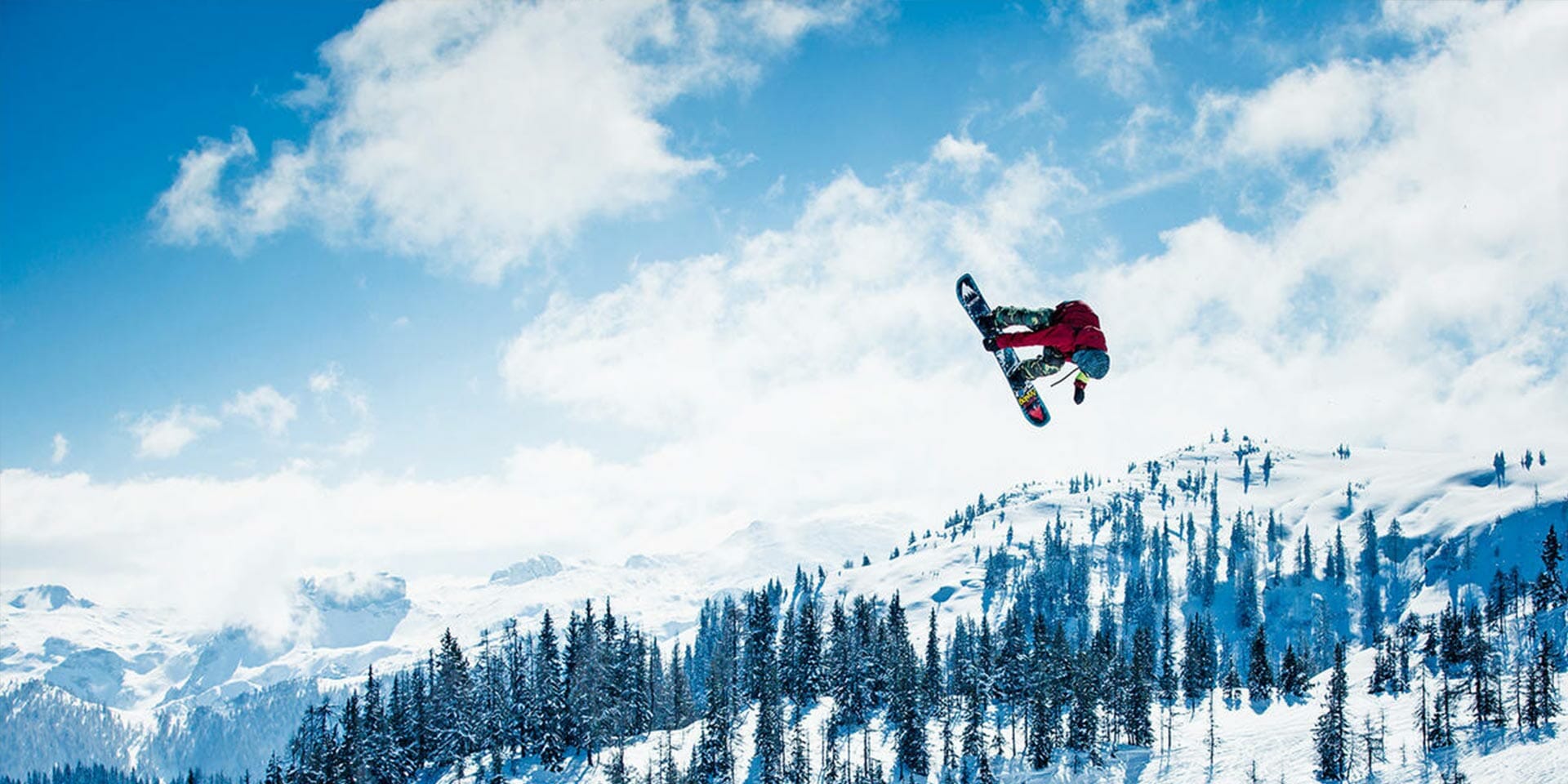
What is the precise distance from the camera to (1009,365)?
26391 millimetres

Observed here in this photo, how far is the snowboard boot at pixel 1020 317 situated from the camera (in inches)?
874

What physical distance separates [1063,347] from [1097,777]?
91460mm

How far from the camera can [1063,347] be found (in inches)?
857

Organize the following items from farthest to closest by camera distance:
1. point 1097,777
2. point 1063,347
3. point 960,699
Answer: point 960,699
point 1097,777
point 1063,347

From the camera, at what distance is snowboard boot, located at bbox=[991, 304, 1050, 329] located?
22.2 meters

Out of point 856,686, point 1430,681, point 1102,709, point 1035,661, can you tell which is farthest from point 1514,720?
point 856,686

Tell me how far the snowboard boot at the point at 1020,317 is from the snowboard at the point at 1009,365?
1087 millimetres

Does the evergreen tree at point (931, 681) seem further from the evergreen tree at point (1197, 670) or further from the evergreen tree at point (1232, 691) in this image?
the evergreen tree at point (1232, 691)

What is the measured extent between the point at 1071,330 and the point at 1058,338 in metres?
0.36

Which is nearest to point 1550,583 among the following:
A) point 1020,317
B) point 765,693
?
point 765,693

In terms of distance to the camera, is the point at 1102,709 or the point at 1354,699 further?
the point at 1354,699

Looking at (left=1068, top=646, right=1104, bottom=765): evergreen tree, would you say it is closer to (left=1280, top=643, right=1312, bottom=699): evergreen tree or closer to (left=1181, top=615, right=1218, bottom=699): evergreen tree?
(left=1181, top=615, right=1218, bottom=699): evergreen tree

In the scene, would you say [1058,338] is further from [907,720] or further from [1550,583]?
[1550,583]

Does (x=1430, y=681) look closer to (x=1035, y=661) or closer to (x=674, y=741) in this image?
(x=1035, y=661)
